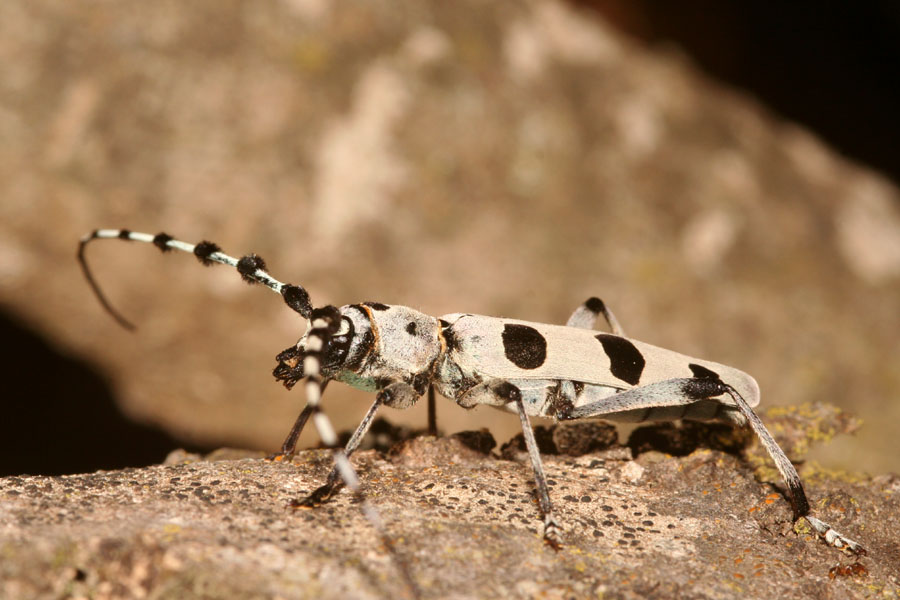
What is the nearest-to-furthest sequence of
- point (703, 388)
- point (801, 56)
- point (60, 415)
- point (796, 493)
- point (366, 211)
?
point (796, 493) < point (703, 388) < point (60, 415) < point (366, 211) < point (801, 56)

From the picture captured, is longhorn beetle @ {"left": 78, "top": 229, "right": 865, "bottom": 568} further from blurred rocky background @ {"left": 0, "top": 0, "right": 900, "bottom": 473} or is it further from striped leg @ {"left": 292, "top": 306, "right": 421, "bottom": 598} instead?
blurred rocky background @ {"left": 0, "top": 0, "right": 900, "bottom": 473}

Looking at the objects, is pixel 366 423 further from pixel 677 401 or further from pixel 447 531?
pixel 677 401

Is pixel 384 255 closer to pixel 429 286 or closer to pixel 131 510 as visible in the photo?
pixel 429 286

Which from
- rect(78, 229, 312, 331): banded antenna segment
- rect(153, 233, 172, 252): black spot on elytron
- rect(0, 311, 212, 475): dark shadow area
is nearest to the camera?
rect(78, 229, 312, 331): banded antenna segment

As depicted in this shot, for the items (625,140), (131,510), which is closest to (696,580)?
(131,510)

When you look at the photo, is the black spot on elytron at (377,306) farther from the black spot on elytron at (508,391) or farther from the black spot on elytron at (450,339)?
the black spot on elytron at (508,391)

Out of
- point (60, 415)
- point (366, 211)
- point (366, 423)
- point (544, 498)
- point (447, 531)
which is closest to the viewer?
point (447, 531)

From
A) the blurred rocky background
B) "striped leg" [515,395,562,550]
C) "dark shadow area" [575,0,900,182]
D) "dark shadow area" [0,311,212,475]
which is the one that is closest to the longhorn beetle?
"striped leg" [515,395,562,550]

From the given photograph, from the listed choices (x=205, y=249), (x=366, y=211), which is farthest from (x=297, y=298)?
(x=366, y=211)
